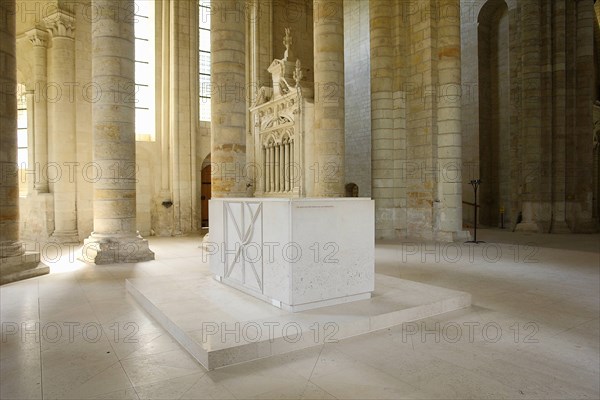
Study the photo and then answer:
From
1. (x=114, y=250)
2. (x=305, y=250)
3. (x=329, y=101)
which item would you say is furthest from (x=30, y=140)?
(x=305, y=250)

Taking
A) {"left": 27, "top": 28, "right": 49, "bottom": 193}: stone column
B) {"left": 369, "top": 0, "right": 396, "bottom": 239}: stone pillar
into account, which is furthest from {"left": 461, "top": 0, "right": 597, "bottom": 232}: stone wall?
{"left": 27, "top": 28, "right": 49, "bottom": 193}: stone column

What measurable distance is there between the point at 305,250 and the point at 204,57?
14.4 m

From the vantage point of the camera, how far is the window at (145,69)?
49.7 ft

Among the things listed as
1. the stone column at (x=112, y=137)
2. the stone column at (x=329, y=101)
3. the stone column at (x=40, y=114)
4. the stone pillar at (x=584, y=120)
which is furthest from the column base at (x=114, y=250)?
the stone pillar at (x=584, y=120)

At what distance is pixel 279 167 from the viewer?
14758 millimetres

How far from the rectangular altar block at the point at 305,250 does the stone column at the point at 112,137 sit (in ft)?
15.9

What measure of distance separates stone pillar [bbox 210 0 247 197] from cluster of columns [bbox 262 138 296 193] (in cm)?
391

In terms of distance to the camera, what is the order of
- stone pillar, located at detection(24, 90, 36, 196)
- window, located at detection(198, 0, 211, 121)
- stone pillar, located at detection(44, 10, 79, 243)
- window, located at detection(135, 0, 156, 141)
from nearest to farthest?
stone pillar, located at detection(44, 10, 79, 243)
stone pillar, located at detection(24, 90, 36, 196)
window, located at detection(135, 0, 156, 141)
window, located at detection(198, 0, 211, 121)

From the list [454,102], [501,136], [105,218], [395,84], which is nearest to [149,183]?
[105,218]

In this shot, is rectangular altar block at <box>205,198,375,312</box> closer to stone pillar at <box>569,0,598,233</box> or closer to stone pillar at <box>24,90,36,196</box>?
stone pillar at <box>24,90,36,196</box>

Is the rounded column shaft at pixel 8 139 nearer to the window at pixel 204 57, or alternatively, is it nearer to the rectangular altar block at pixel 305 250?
the rectangular altar block at pixel 305 250

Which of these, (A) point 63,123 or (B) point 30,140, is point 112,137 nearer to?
(A) point 63,123

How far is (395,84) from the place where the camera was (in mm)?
13289

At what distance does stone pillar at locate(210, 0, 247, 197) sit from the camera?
32.9 feet
